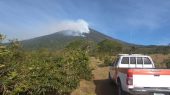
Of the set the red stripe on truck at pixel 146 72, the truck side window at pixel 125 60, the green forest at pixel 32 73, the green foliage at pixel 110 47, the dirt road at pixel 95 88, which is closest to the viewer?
the green forest at pixel 32 73

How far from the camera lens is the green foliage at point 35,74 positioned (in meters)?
9.70

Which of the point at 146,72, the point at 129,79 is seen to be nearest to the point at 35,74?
the point at 129,79

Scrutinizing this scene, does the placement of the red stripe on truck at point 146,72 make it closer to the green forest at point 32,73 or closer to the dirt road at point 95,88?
the green forest at point 32,73

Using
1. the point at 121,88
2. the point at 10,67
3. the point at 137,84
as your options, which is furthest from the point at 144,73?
the point at 10,67

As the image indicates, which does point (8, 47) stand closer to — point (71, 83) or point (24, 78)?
point (24, 78)

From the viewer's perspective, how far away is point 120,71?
539 inches

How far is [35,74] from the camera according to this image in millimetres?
11398

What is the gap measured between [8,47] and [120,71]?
5.11m

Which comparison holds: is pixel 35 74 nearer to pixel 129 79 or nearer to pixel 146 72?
pixel 129 79

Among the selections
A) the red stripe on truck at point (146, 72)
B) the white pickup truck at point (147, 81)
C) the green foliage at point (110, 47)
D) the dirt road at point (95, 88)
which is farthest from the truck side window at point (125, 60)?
the green foliage at point (110, 47)

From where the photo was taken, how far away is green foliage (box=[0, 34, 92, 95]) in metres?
9.70

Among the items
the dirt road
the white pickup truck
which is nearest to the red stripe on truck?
the white pickup truck

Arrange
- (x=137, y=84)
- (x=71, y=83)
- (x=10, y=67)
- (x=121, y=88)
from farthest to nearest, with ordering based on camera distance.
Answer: (x=71, y=83) < (x=121, y=88) < (x=137, y=84) < (x=10, y=67)

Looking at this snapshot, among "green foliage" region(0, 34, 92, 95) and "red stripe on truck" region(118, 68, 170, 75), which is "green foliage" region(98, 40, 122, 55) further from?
"red stripe on truck" region(118, 68, 170, 75)
